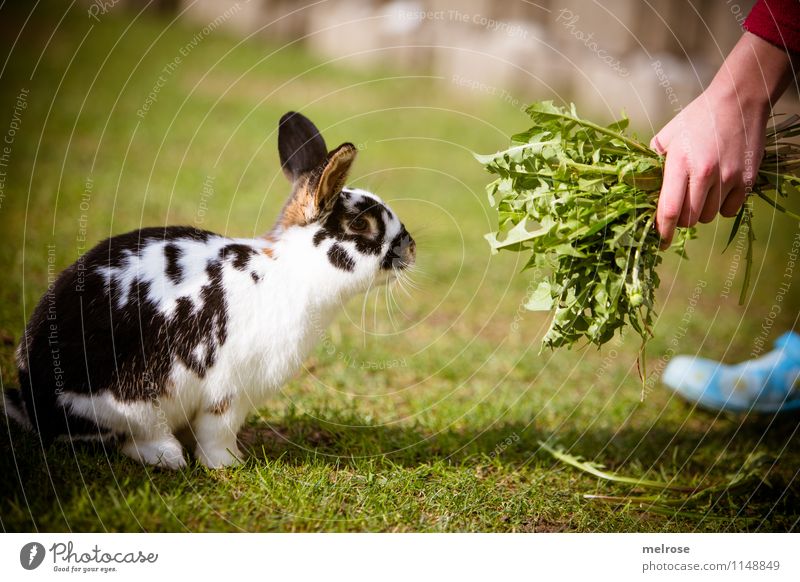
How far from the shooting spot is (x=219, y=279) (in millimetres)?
2883

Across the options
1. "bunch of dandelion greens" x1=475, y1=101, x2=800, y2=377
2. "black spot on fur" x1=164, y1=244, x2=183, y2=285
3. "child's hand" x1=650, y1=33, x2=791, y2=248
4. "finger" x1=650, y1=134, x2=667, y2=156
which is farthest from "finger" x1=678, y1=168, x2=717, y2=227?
"black spot on fur" x1=164, y1=244, x2=183, y2=285

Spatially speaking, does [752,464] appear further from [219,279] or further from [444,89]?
[444,89]

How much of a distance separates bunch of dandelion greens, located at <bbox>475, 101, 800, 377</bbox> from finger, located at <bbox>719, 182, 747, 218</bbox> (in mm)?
243

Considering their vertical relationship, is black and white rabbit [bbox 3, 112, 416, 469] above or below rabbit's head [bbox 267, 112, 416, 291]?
below

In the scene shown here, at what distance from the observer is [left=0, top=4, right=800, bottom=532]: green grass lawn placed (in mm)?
2857

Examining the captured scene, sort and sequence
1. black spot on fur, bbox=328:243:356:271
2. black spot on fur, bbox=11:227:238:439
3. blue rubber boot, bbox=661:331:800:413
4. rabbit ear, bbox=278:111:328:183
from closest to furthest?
black spot on fur, bbox=11:227:238:439 → black spot on fur, bbox=328:243:356:271 → rabbit ear, bbox=278:111:328:183 → blue rubber boot, bbox=661:331:800:413

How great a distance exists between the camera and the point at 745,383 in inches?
176

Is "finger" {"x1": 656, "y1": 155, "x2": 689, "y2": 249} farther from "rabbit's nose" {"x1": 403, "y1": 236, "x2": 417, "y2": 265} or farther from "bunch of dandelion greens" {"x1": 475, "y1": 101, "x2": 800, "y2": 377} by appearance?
"rabbit's nose" {"x1": 403, "y1": 236, "x2": 417, "y2": 265}

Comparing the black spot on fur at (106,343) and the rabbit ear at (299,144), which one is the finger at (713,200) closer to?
the rabbit ear at (299,144)

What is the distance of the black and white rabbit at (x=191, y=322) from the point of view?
2779 millimetres

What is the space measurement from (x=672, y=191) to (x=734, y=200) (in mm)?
380
